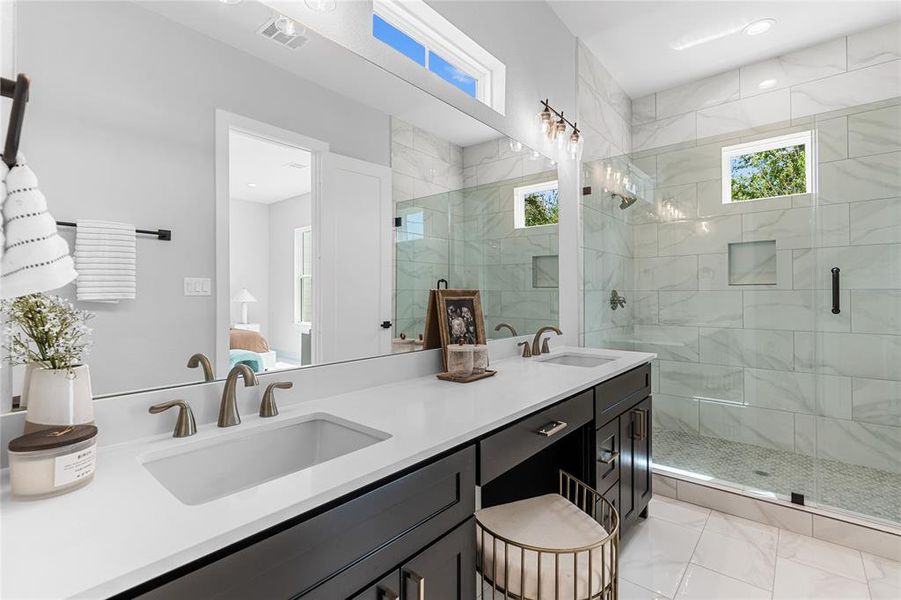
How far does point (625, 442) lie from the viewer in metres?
1.96

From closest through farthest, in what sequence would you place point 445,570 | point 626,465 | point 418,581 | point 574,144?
point 418,581
point 445,570
point 626,465
point 574,144

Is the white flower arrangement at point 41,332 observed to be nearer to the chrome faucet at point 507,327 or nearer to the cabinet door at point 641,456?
the chrome faucet at point 507,327

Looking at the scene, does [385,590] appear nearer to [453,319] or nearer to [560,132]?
[453,319]

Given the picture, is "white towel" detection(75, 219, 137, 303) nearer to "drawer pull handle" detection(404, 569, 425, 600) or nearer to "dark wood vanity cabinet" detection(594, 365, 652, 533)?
"drawer pull handle" detection(404, 569, 425, 600)

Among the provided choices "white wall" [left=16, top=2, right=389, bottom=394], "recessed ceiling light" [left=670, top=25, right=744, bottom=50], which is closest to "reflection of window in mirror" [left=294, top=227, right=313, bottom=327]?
"white wall" [left=16, top=2, right=389, bottom=394]

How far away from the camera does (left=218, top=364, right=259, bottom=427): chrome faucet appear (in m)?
1.07

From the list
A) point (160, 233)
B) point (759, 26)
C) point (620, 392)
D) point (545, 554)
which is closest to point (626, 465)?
point (620, 392)

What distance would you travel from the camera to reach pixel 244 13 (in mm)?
1159

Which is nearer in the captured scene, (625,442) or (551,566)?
(551,566)

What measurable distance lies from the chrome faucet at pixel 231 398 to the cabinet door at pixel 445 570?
54cm

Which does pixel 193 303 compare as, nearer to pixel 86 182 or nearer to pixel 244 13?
pixel 86 182

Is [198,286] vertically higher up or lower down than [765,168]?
lower down

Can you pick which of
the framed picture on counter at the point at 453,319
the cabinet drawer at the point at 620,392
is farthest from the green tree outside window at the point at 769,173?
the framed picture on counter at the point at 453,319

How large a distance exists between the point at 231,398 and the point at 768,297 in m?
3.04
